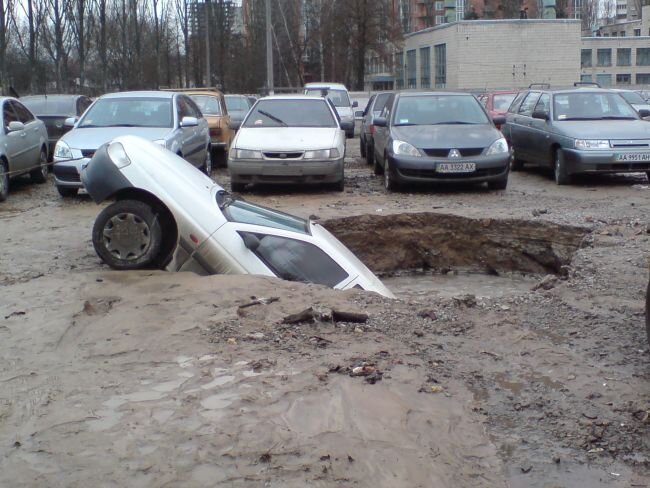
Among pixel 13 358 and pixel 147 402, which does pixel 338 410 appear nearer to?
pixel 147 402

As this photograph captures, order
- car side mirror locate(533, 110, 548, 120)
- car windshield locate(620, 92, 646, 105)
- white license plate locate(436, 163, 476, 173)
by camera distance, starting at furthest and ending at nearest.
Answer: car windshield locate(620, 92, 646, 105) → car side mirror locate(533, 110, 548, 120) → white license plate locate(436, 163, 476, 173)

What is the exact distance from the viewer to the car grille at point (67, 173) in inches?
470

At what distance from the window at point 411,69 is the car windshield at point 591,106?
42.1 m

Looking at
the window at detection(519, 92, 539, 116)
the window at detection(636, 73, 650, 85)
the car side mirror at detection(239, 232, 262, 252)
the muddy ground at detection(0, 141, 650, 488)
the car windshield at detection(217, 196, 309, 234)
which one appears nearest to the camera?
the muddy ground at detection(0, 141, 650, 488)

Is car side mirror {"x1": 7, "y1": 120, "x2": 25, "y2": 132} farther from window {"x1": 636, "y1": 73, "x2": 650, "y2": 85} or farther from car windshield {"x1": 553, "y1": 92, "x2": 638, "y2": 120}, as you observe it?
window {"x1": 636, "y1": 73, "x2": 650, "y2": 85}

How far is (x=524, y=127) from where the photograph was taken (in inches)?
601

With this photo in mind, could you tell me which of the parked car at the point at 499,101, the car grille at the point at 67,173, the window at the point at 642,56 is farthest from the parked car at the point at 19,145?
the window at the point at 642,56

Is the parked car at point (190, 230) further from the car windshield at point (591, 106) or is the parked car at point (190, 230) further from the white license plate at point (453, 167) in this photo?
the car windshield at point (591, 106)

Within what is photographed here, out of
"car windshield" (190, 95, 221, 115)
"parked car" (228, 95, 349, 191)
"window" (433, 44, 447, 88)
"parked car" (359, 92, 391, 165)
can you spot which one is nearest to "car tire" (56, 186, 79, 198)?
"parked car" (228, 95, 349, 191)

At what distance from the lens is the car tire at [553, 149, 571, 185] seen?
13.4 m

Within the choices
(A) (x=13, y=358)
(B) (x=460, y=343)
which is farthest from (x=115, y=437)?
(B) (x=460, y=343)

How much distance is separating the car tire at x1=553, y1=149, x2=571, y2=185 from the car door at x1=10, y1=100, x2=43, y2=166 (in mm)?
8654

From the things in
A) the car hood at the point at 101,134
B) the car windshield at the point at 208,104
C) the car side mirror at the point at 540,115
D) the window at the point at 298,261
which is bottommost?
the window at the point at 298,261

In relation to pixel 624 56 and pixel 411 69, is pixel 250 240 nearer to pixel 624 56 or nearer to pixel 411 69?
pixel 411 69
